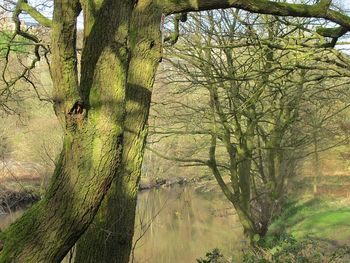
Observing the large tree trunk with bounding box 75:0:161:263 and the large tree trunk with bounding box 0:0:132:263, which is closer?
the large tree trunk with bounding box 0:0:132:263

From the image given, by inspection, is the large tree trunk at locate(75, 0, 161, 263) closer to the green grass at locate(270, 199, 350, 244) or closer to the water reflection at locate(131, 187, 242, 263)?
the water reflection at locate(131, 187, 242, 263)

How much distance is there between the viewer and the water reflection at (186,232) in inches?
561

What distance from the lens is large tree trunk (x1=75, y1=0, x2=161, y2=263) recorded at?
12.0 feet

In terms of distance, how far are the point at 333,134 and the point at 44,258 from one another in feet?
A: 41.6

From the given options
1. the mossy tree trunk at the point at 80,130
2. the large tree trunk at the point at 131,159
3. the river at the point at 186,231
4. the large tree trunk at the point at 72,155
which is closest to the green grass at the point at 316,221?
the river at the point at 186,231

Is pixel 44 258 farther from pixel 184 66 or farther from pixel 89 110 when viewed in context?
pixel 184 66

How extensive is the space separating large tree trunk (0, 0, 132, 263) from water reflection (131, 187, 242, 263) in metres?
9.39

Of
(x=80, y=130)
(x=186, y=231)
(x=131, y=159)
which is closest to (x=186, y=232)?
(x=186, y=231)

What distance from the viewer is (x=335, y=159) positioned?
26.2 m

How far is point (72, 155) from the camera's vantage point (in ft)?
8.14

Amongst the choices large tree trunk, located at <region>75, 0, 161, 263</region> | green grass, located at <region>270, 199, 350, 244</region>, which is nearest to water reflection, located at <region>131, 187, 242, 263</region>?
green grass, located at <region>270, 199, 350, 244</region>

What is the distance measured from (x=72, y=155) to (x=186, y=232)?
649 inches

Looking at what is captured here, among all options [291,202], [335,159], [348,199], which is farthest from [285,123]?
[335,159]

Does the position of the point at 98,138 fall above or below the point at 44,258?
above
